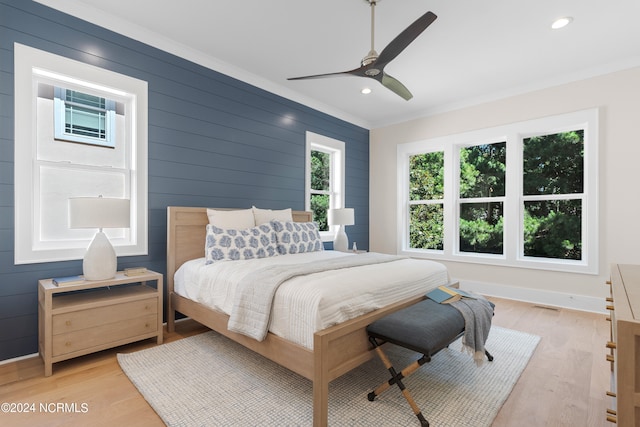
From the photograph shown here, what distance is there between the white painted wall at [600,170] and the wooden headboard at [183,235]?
144 inches

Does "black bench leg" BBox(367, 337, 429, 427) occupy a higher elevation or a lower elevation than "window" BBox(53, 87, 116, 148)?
lower

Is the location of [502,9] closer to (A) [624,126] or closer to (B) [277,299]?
(A) [624,126]

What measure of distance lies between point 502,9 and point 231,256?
3.17 metres

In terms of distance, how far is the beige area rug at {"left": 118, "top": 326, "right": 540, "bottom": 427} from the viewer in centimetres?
173

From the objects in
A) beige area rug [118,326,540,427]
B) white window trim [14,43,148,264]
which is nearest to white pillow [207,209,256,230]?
white window trim [14,43,148,264]

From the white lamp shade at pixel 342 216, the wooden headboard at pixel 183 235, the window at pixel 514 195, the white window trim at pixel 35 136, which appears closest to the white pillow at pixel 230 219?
the wooden headboard at pixel 183 235

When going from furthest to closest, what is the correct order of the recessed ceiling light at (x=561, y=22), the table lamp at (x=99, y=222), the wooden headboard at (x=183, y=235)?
the wooden headboard at (x=183, y=235)
the recessed ceiling light at (x=561, y=22)
the table lamp at (x=99, y=222)

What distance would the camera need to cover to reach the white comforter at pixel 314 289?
1.76 metres

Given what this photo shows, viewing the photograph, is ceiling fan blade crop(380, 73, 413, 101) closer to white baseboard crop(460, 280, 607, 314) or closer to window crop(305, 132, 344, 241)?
window crop(305, 132, 344, 241)

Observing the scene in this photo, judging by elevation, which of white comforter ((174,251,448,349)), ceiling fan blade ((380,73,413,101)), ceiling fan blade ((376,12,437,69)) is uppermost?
ceiling fan blade ((376,12,437,69))

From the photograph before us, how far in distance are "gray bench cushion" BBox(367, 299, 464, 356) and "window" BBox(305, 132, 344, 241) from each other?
288 cm

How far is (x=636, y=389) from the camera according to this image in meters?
0.85

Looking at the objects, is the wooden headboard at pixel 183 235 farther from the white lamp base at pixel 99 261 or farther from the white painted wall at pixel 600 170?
the white painted wall at pixel 600 170

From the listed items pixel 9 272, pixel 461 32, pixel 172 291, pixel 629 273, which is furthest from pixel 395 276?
pixel 9 272
